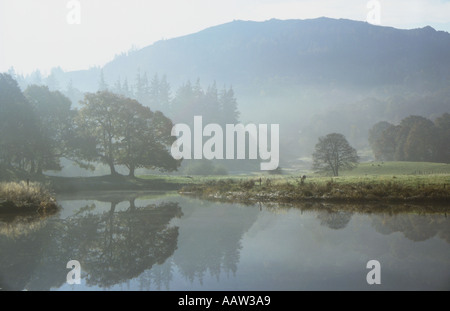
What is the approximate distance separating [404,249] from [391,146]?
284 feet

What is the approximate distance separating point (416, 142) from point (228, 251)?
8356 centimetres

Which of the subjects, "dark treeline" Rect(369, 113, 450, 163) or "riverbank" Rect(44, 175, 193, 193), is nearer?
"riverbank" Rect(44, 175, 193, 193)

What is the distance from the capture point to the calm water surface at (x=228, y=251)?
10.2 m

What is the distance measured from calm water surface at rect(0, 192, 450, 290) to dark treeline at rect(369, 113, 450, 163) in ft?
230

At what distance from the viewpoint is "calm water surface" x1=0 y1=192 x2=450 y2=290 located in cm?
1017

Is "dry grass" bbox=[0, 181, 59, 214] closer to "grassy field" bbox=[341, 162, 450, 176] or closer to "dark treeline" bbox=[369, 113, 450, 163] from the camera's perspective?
"grassy field" bbox=[341, 162, 450, 176]

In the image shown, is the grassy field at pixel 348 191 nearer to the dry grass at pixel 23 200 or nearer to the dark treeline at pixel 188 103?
the dry grass at pixel 23 200

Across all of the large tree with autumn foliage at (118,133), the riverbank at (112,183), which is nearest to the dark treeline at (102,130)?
the large tree with autumn foliage at (118,133)

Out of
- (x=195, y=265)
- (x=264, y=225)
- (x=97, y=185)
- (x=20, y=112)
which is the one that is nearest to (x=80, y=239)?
(x=195, y=265)

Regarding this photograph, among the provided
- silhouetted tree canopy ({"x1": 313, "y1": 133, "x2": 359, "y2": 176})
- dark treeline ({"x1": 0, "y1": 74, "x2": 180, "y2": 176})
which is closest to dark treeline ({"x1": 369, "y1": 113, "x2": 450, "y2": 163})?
silhouetted tree canopy ({"x1": 313, "y1": 133, "x2": 359, "y2": 176})

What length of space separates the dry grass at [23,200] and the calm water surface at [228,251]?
8.54 ft
